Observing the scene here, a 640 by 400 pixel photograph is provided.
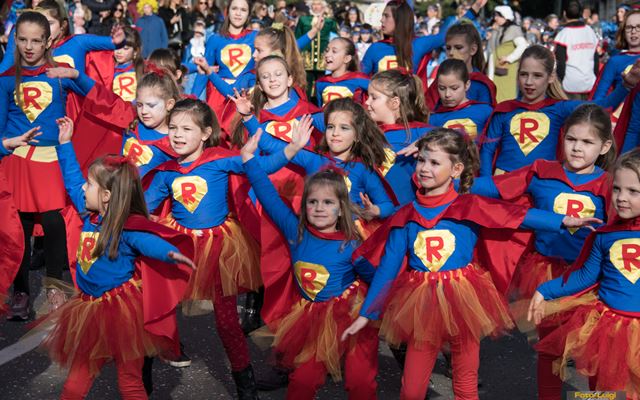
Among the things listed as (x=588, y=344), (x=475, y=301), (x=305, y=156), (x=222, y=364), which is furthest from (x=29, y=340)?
(x=588, y=344)

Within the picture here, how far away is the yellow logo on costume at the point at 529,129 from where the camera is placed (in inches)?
258

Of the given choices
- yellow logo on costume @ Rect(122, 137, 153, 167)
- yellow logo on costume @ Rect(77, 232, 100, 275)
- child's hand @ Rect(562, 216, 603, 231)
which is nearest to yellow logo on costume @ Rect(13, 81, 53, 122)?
yellow logo on costume @ Rect(122, 137, 153, 167)

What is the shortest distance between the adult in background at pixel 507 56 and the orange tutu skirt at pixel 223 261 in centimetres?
1026

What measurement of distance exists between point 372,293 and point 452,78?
2.89 metres

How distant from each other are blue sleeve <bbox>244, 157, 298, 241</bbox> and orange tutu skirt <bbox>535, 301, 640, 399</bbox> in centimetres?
143

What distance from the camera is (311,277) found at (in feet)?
16.4

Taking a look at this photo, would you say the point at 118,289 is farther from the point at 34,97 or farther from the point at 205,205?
the point at 34,97

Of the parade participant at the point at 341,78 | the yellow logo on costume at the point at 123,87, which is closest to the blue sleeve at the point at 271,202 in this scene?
the parade participant at the point at 341,78

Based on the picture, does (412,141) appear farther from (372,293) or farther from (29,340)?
(29,340)

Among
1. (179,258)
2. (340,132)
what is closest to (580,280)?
(340,132)

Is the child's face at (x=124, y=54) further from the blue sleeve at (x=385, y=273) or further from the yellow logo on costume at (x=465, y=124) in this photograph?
the blue sleeve at (x=385, y=273)

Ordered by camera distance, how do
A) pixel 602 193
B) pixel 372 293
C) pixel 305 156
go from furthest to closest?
pixel 305 156, pixel 602 193, pixel 372 293

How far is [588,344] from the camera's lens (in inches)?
174

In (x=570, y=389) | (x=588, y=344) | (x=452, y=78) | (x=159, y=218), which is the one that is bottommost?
(x=570, y=389)
